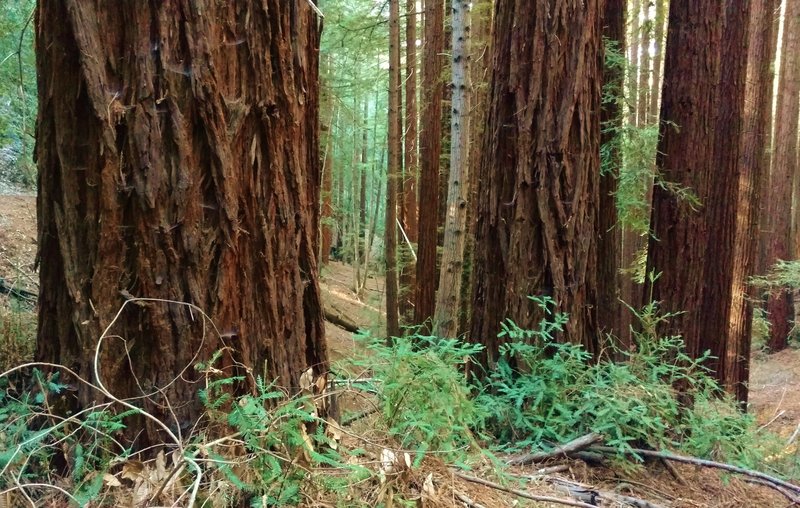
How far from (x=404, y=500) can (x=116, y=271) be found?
1297 millimetres

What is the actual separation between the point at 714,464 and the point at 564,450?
81cm

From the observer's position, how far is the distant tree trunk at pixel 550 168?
402 cm

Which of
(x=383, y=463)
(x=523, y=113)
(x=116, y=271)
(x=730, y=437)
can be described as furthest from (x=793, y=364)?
(x=116, y=271)

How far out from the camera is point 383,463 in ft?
6.43

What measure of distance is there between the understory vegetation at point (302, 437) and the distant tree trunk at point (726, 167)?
1998 mm

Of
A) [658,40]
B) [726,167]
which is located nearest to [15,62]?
[658,40]

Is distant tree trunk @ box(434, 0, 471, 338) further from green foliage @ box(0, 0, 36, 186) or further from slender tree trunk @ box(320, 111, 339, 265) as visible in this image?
slender tree trunk @ box(320, 111, 339, 265)

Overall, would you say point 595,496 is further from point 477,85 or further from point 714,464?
point 477,85

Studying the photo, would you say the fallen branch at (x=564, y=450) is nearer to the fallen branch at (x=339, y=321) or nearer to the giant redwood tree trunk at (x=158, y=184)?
the giant redwood tree trunk at (x=158, y=184)

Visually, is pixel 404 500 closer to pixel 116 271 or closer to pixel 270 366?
pixel 270 366

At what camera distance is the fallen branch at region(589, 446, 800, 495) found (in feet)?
9.52

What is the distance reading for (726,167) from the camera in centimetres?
508

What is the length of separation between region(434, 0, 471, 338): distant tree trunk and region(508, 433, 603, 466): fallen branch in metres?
3.51

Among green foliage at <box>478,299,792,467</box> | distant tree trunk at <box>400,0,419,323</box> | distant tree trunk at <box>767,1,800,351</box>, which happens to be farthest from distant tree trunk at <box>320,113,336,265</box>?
distant tree trunk at <box>767,1,800,351</box>
